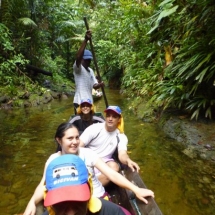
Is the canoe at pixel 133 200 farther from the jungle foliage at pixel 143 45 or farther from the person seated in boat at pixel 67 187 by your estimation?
the jungle foliage at pixel 143 45

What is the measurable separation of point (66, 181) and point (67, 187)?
3 centimetres

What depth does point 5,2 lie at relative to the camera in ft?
33.2

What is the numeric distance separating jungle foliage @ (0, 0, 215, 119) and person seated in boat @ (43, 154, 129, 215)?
12.5 feet

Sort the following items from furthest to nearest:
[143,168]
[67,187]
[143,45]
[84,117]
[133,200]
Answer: [143,45] → [143,168] → [84,117] → [133,200] → [67,187]

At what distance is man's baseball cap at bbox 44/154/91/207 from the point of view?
133 centimetres

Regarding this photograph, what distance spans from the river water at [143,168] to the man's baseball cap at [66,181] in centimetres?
208

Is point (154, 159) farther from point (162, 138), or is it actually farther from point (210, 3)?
point (210, 3)

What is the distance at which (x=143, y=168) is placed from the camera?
4.48 metres

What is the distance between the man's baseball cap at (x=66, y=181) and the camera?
1.33 meters

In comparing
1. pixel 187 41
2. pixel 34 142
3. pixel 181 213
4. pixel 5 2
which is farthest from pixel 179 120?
pixel 5 2

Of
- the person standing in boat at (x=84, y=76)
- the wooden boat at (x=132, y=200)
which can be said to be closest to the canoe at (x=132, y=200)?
the wooden boat at (x=132, y=200)

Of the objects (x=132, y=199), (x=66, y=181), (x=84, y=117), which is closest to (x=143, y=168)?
(x=84, y=117)

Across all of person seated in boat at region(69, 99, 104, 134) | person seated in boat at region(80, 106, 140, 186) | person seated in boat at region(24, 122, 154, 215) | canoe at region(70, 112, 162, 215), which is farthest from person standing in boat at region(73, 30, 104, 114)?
person seated in boat at region(24, 122, 154, 215)

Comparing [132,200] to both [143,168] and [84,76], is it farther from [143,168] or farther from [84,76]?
[84,76]
